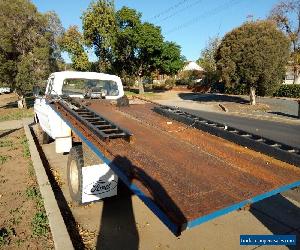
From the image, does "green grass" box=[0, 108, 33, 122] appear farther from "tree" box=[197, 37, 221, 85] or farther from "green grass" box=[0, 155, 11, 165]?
"tree" box=[197, 37, 221, 85]

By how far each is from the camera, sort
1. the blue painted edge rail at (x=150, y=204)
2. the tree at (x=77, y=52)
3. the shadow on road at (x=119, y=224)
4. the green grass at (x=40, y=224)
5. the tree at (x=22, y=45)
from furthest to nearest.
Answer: the tree at (x=77, y=52) < the tree at (x=22, y=45) < the green grass at (x=40, y=224) < the shadow on road at (x=119, y=224) < the blue painted edge rail at (x=150, y=204)

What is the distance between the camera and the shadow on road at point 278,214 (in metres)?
5.39

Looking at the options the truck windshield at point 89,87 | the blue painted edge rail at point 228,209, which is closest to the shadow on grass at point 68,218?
the blue painted edge rail at point 228,209

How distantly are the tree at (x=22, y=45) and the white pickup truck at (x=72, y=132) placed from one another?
514 inches

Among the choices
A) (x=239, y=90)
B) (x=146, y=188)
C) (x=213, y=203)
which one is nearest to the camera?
(x=213, y=203)

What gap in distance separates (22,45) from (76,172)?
2067 cm

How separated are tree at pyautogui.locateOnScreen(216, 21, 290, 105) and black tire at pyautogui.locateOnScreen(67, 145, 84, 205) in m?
20.9

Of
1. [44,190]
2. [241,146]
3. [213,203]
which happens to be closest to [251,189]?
[213,203]

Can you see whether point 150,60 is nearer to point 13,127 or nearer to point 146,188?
point 13,127

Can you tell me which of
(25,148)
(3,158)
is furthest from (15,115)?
(3,158)

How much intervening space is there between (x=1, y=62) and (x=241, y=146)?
2163 cm

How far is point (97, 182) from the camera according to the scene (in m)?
5.49

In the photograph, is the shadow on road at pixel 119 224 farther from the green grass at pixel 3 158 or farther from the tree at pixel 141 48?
the tree at pixel 141 48

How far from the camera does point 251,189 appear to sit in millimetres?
3336
